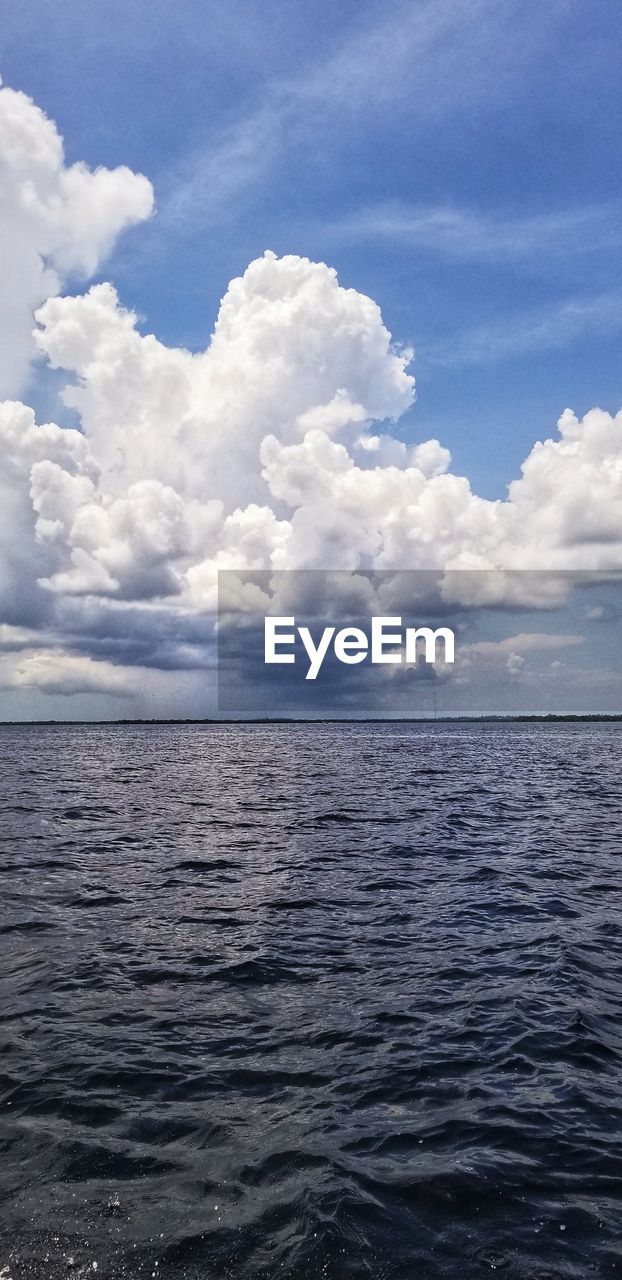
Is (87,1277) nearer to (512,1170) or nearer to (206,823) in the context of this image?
(512,1170)

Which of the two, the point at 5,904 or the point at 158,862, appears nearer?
the point at 5,904

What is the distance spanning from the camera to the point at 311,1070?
397 inches

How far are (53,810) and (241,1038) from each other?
105ft

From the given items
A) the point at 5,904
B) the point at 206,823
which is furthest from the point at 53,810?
the point at 5,904

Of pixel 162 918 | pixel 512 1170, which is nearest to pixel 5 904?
pixel 162 918

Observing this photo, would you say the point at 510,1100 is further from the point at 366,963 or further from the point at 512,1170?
the point at 366,963

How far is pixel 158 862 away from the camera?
82.4ft

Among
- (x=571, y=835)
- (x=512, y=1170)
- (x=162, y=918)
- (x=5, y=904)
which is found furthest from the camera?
(x=571, y=835)

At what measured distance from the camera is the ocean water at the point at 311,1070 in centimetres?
675

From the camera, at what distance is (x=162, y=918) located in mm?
17688

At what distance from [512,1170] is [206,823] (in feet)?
92.8

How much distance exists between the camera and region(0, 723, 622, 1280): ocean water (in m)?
6.75

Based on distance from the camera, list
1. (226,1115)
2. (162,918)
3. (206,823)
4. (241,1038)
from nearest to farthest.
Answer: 1. (226,1115)
2. (241,1038)
3. (162,918)
4. (206,823)

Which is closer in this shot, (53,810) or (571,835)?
(571,835)
